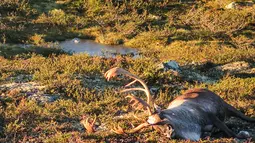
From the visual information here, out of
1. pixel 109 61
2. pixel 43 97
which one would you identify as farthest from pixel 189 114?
pixel 109 61

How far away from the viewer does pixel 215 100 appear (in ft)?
38.8

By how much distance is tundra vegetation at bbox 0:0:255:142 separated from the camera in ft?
39.9

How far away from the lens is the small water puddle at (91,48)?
26244 mm

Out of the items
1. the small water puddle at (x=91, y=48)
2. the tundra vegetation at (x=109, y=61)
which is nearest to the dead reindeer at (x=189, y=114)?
the tundra vegetation at (x=109, y=61)

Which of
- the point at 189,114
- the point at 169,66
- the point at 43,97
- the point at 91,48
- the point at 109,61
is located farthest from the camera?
the point at 91,48

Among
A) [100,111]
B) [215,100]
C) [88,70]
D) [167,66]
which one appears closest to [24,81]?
[88,70]

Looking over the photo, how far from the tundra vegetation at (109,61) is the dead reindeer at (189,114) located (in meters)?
0.36

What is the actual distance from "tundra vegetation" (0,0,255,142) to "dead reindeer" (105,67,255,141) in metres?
0.36

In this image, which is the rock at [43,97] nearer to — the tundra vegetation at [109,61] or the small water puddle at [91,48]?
the tundra vegetation at [109,61]

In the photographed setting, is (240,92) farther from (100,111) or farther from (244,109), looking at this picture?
(100,111)

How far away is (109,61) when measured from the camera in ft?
67.1

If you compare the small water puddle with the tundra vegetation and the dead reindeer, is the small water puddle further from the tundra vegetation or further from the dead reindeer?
the dead reindeer

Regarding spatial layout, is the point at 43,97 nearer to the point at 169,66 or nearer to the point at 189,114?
the point at 189,114

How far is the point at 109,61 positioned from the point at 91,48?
24.1 feet
